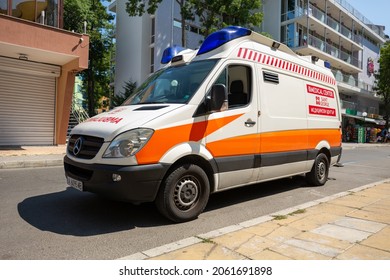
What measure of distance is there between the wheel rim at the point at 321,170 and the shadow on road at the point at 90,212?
1.60 m

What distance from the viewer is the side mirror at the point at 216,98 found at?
15.0ft

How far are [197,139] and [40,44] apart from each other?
1045 cm

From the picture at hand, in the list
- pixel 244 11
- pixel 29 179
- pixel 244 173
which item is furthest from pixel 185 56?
pixel 244 11

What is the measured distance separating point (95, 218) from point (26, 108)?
468 inches

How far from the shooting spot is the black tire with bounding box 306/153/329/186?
7.16 metres

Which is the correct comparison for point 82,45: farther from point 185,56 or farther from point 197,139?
point 197,139

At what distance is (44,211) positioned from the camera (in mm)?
4883

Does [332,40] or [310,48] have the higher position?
[332,40]

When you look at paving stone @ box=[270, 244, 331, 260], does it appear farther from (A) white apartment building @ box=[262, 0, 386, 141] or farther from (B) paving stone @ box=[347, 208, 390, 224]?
(A) white apartment building @ box=[262, 0, 386, 141]

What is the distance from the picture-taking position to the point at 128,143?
4020 mm

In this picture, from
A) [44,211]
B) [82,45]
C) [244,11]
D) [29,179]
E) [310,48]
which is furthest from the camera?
[310,48]

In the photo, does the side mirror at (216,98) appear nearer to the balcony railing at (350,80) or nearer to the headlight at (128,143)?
the headlight at (128,143)

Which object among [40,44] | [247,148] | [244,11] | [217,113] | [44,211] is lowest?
[44,211]

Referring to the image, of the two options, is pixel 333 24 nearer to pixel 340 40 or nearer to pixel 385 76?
pixel 340 40
